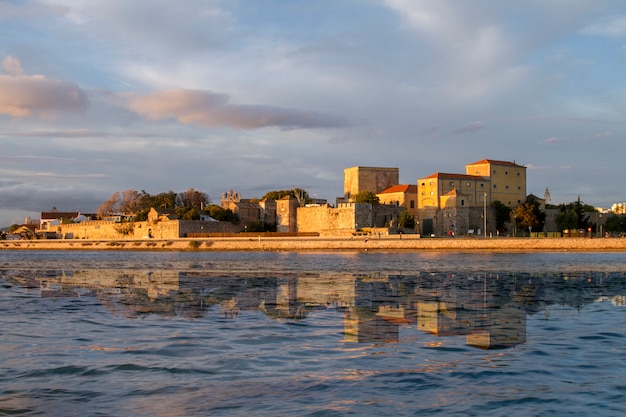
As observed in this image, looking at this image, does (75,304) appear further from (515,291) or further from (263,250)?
(263,250)

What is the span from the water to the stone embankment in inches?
1361

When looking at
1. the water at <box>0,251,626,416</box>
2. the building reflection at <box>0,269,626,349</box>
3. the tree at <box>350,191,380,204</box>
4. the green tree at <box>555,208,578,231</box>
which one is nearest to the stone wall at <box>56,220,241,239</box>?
the tree at <box>350,191,380,204</box>

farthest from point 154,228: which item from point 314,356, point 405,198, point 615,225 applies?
point 314,356

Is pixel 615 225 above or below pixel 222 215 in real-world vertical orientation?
below

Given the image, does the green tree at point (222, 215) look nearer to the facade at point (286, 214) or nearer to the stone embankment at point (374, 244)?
the facade at point (286, 214)

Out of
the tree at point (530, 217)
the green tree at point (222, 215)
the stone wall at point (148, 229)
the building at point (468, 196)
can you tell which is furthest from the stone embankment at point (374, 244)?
the tree at point (530, 217)

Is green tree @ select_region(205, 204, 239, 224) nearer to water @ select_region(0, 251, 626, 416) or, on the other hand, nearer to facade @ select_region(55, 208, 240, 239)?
facade @ select_region(55, 208, 240, 239)

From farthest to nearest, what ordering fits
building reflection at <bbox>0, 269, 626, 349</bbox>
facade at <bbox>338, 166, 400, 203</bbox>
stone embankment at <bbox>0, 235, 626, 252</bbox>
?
1. facade at <bbox>338, 166, 400, 203</bbox>
2. stone embankment at <bbox>0, 235, 626, 252</bbox>
3. building reflection at <bbox>0, 269, 626, 349</bbox>

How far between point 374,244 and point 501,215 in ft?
78.7

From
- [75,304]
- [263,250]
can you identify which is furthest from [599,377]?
[263,250]

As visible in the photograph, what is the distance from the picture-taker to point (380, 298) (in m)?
13.5

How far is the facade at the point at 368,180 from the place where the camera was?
89.2 meters

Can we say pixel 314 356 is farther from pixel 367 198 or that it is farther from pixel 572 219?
pixel 367 198

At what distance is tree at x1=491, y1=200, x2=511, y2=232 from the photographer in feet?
229
